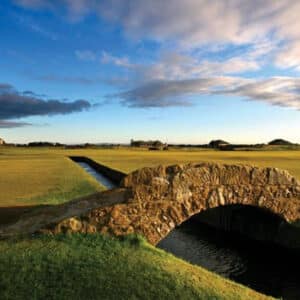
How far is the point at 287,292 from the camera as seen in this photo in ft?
→ 55.0

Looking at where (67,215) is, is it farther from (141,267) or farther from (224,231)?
(224,231)

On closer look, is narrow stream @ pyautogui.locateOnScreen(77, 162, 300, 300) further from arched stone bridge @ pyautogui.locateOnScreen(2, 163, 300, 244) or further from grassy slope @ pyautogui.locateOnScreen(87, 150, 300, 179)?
grassy slope @ pyautogui.locateOnScreen(87, 150, 300, 179)

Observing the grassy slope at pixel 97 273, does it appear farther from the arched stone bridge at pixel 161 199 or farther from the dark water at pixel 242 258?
the dark water at pixel 242 258

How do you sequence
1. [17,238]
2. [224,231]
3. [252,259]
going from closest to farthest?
[17,238], [252,259], [224,231]

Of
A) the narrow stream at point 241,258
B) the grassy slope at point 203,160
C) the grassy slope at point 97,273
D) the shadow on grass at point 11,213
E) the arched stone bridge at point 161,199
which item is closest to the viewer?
the grassy slope at point 97,273

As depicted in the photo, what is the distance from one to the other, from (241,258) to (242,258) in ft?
0.16

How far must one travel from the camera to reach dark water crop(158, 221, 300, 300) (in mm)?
17659

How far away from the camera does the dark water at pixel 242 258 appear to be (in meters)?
17.7

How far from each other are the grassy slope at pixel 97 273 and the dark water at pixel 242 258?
442 cm

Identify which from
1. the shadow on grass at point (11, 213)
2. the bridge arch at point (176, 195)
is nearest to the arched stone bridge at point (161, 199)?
the bridge arch at point (176, 195)

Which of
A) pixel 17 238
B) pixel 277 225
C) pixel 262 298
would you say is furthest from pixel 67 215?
pixel 277 225

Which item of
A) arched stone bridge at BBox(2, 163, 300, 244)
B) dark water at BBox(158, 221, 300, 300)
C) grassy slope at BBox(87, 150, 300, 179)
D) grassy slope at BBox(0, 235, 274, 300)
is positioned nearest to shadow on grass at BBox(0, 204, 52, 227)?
arched stone bridge at BBox(2, 163, 300, 244)

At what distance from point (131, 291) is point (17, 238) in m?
5.35

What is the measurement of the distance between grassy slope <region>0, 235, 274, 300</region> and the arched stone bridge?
29.9 inches
